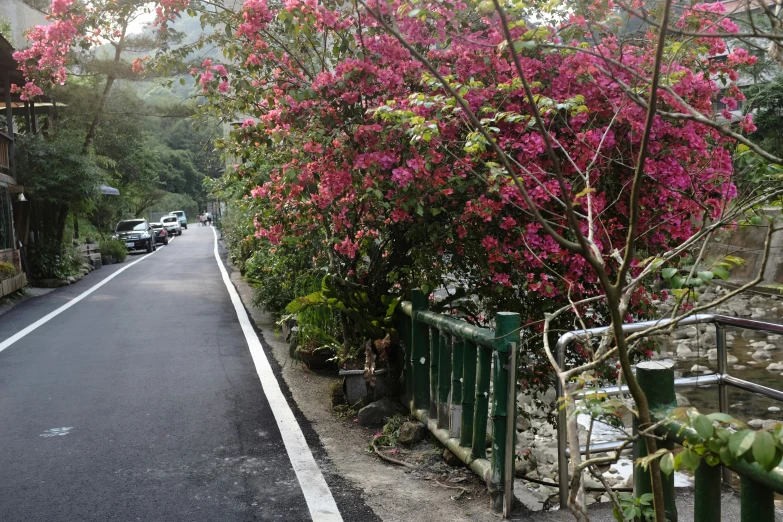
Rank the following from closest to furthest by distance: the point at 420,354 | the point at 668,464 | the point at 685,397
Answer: the point at 668,464
the point at 420,354
the point at 685,397

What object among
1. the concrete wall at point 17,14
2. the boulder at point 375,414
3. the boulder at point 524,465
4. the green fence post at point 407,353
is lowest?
the boulder at point 524,465

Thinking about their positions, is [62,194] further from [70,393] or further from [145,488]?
[145,488]

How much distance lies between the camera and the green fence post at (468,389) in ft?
15.2

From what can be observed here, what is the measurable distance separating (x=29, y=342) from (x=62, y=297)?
21.4 ft

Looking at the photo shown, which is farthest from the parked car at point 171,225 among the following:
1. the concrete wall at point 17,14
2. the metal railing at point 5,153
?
the metal railing at point 5,153

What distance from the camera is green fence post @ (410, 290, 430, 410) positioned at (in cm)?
567

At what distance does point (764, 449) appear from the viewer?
61.5 inches

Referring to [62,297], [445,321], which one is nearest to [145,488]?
[445,321]

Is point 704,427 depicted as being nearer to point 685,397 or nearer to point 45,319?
point 685,397

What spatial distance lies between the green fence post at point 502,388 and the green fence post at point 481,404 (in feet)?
0.66

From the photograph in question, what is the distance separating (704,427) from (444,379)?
3.53 meters

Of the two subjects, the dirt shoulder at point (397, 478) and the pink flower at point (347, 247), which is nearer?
the dirt shoulder at point (397, 478)

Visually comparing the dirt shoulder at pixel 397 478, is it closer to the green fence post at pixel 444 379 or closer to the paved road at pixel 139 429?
the green fence post at pixel 444 379

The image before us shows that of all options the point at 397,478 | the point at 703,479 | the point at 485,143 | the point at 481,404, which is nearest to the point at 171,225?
the point at 397,478
